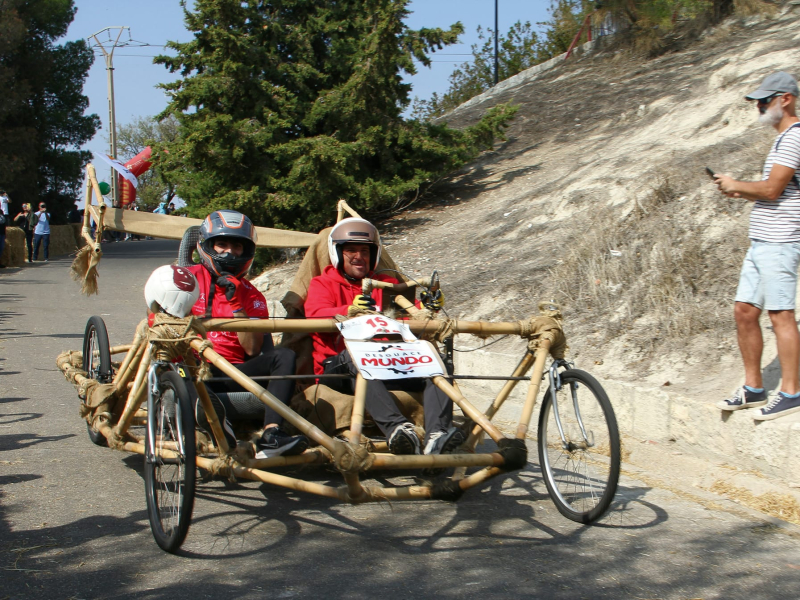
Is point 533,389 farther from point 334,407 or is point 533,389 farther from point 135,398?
point 135,398

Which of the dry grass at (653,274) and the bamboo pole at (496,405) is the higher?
the dry grass at (653,274)

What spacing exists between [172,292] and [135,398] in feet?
2.87

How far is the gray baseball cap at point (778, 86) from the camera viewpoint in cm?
556

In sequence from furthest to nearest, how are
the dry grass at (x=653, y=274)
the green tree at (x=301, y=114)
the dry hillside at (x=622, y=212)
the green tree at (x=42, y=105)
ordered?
1. the green tree at (x=42, y=105)
2. the green tree at (x=301, y=114)
3. the dry hillside at (x=622, y=212)
4. the dry grass at (x=653, y=274)

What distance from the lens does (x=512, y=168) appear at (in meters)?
16.9

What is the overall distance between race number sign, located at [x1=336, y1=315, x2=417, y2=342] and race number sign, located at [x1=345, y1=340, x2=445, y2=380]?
0.05m

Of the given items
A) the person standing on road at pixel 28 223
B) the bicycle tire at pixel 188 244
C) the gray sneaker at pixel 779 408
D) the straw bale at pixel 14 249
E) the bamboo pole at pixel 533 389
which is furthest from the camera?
the person standing on road at pixel 28 223

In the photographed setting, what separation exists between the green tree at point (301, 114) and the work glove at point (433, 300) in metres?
8.66

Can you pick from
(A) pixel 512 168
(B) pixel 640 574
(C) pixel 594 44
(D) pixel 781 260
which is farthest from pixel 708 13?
(B) pixel 640 574

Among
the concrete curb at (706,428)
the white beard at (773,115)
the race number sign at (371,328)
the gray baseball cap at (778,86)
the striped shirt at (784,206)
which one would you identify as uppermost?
the gray baseball cap at (778,86)

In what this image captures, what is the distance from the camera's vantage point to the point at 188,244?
646cm

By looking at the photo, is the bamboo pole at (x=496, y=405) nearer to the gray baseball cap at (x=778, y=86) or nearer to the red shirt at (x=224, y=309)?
the red shirt at (x=224, y=309)

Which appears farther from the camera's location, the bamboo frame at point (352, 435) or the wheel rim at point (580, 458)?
the wheel rim at point (580, 458)

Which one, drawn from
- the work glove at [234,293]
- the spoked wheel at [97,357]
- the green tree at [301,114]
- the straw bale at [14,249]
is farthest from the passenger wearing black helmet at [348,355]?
the straw bale at [14,249]
